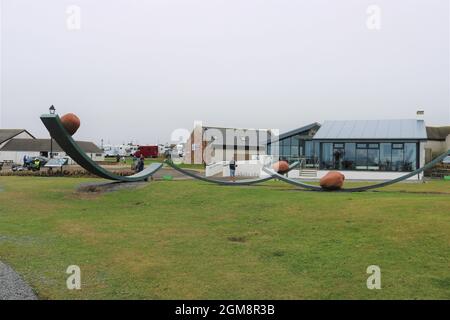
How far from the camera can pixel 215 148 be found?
Result: 51.5 m

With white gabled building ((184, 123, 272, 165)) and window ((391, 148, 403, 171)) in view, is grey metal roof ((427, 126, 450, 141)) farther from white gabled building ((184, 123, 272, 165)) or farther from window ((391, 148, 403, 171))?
window ((391, 148, 403, 171))

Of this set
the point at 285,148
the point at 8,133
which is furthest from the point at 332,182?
the point at 8,133

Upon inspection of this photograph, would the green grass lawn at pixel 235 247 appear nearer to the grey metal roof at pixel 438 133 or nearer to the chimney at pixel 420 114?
the chimney at pixel 420 114

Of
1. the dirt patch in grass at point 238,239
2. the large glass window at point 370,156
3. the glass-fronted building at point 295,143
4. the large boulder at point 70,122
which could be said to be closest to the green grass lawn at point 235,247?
the dirt patch in grass at point 238,239

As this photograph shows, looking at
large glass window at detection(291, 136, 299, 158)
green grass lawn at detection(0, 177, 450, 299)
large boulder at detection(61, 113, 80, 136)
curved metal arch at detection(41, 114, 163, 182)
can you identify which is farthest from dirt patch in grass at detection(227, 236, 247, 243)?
large glass window at detection(291, 136, 299, 158)

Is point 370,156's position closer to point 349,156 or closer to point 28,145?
point 349,156

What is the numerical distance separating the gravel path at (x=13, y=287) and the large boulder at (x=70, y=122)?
8900mm

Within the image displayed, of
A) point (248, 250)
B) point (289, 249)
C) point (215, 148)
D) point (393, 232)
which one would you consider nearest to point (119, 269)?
point (248, 250)

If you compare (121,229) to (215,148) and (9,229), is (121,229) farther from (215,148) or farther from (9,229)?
(215,148)

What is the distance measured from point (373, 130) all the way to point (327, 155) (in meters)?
3.81

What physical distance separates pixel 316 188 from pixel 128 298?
13839 mm

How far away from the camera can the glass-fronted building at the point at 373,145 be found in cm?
2983

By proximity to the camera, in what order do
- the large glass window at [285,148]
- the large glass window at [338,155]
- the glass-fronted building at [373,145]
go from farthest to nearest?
the large glass window at [285,148] < the large glass window at [338,155] < the glass-fronted building at [373,145]

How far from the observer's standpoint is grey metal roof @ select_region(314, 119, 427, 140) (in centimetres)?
3022
